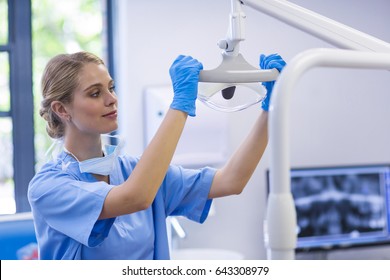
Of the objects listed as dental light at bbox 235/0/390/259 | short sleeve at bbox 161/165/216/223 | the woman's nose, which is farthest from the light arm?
short sleeve at bbox 161/165/216/223

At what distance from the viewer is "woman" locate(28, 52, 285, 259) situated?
123 centimetres

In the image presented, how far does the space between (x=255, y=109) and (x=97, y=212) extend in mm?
1553

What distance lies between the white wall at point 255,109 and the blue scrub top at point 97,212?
1.06 meters

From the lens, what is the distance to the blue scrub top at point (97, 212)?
4.47 ft

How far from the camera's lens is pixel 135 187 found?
123cm

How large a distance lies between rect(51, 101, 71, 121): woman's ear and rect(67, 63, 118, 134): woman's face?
28mm

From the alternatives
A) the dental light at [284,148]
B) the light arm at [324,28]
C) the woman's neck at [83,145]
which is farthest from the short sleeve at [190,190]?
the dental light at [284,148]

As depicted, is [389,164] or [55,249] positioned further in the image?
[389,164]

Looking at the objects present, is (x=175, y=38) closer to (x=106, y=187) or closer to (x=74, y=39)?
(x=74, y=39)

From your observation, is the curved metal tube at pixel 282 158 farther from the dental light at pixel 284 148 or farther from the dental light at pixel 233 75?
the dental light at pixel 233 75

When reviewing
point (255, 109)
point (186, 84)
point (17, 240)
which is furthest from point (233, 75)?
point (255, 109)

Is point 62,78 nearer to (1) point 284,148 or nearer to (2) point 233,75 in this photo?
(2) point 233,75
